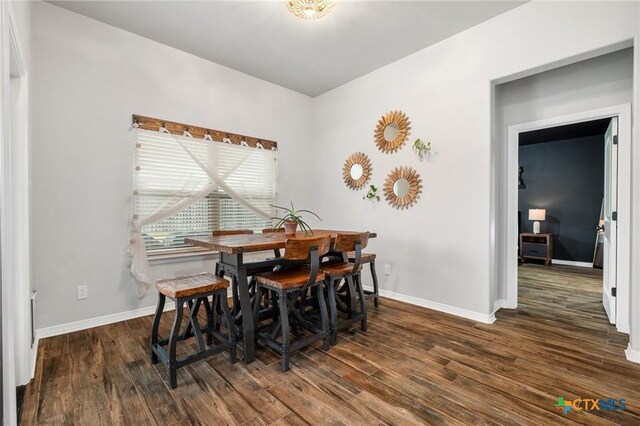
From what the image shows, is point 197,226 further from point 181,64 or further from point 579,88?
point 579,88

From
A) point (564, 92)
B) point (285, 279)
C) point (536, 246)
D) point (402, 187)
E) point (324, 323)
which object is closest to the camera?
point (285, 279)

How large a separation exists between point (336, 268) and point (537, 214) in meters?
5.64

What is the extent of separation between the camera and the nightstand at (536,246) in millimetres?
5801

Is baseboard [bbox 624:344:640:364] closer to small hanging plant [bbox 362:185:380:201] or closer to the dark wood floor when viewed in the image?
the dark wood floor

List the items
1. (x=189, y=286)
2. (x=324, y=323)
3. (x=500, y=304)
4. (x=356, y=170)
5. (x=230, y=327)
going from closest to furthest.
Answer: (x=189, y=286) → (x=230, y=327) → (x=324, y=323) → (x=500, y=304) → (x=356, y=170)

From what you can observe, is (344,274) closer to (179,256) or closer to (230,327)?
(230,327)

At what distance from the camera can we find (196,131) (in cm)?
337

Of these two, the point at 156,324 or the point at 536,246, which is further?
the point at 536,246

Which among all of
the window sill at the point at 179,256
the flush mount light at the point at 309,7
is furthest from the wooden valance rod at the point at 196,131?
the flush mount light at the point at 309,7

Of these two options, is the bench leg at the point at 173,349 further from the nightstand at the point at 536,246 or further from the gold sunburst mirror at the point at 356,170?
the nightstand at the point at 536,246

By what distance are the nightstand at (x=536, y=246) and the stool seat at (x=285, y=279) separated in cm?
568

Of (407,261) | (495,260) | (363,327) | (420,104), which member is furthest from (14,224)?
(495,260)

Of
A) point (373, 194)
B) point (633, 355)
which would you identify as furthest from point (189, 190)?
point (633, 355)

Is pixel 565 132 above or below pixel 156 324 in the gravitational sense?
above
